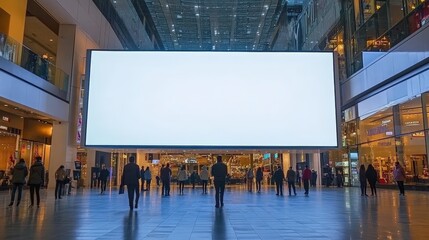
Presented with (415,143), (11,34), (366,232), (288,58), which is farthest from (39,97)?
(415,143)

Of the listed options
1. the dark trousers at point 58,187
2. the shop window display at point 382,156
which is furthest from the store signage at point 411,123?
the dark trousers at point 58,187

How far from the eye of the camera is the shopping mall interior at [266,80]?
17484 mm

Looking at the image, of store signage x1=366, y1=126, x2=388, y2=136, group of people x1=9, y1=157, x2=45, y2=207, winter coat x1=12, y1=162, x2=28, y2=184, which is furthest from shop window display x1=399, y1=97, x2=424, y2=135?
winter coat x1=12, y1=162, x2=28, y2=184

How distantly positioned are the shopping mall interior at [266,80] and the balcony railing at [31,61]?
59mm

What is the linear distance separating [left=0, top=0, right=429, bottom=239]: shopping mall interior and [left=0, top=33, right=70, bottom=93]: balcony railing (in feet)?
0.19

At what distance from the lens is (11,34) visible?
18.9 metres

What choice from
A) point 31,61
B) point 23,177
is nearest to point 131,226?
point 23,177

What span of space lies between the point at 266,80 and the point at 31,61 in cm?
1124

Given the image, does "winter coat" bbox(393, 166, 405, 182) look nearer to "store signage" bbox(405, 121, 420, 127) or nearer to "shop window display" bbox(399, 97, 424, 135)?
"shop window display" bbox(399, 97, 424, 135)

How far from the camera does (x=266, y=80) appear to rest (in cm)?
1870

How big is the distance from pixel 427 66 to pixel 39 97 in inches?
720

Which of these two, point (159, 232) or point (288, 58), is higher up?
point (288, 58)

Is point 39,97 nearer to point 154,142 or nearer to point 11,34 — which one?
point 11,34

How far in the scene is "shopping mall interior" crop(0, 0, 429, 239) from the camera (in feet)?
57.4
